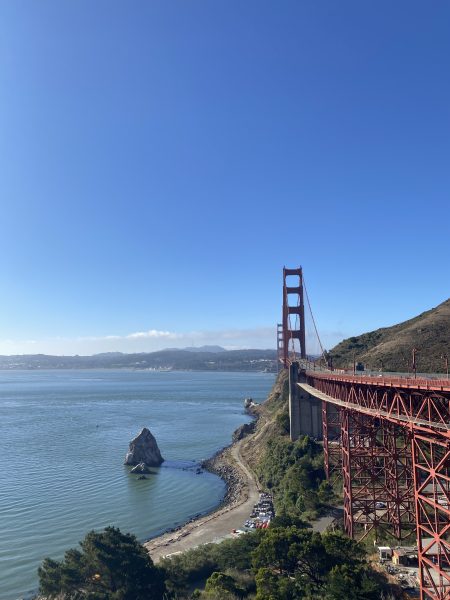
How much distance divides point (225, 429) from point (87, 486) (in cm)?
3257

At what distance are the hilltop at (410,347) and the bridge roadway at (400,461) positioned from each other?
12217 mm

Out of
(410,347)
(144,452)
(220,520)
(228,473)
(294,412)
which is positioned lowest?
(228,473)

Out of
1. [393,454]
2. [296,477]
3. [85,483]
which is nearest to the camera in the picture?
[393,454]

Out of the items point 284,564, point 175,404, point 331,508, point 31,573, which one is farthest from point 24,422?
point 284,564

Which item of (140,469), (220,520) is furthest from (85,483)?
(220,520)

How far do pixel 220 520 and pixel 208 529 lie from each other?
6.08 feet

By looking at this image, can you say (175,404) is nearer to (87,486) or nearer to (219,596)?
(87,486)

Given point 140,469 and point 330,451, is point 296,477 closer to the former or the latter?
point 330,451

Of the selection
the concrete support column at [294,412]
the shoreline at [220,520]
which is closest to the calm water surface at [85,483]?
the shoreline at [220,520]

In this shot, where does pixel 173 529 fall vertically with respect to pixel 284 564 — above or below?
below

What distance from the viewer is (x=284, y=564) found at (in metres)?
17.9

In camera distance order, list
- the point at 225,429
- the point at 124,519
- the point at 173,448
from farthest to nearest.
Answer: the point at 225,429, the point at 173,448, the point at 124,519

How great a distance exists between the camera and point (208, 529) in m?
30.2

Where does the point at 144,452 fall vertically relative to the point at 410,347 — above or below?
below
